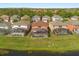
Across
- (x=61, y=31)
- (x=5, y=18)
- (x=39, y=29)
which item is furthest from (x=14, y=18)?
(x=61, y=31)

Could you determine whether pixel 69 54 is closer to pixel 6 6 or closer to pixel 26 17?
pixel 26 17

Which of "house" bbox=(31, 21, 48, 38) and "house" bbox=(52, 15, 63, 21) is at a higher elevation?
"house" bbox=(52, 15, 63, 21)

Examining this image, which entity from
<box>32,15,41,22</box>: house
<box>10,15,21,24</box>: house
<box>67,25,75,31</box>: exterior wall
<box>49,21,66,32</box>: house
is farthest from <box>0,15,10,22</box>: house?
<box>67,25,75,31</box>: exterior wall

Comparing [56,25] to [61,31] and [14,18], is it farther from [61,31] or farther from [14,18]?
[14,18]

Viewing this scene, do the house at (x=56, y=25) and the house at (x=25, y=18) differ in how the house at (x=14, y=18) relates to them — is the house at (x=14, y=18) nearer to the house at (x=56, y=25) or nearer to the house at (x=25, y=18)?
the house at (x=25, y=18)

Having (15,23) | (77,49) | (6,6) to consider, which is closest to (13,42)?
(15,23)

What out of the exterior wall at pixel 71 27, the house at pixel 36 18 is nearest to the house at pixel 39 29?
the house at pixel 36 18

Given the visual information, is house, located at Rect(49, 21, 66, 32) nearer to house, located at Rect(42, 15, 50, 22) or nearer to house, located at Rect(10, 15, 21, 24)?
house, located at Rect(42, 15, 50, 22)
